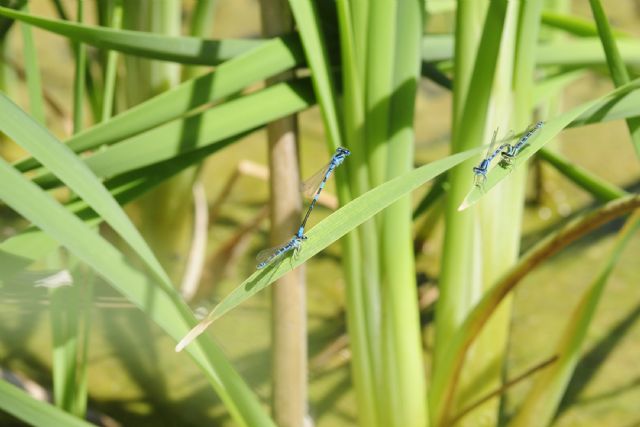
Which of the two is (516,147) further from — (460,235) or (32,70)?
(32,70)

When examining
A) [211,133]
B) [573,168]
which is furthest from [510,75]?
[211,133]

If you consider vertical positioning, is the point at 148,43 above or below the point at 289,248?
above

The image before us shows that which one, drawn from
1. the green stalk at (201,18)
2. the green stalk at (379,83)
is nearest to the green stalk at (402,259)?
the green stalk at (379,83)

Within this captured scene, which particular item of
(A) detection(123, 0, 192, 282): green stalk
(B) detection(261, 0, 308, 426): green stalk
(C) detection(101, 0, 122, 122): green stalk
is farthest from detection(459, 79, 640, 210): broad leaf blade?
(A) detection(123, 0, 192, 282): green stalk

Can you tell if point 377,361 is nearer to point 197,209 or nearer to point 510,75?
point 510,75

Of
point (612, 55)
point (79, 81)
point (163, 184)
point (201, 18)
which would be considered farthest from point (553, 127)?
point (163, 184)

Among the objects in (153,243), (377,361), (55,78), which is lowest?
(377,361)

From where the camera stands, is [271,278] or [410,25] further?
[410,25]
